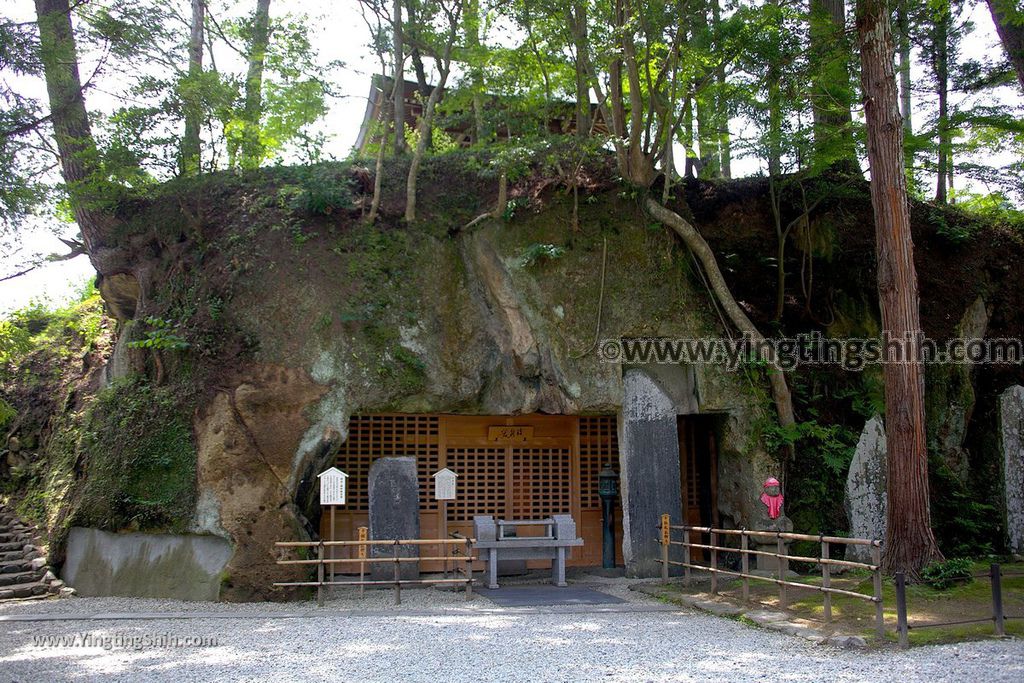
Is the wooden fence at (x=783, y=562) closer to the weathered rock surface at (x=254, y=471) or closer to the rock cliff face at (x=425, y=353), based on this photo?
the rock cliff face at (x=425, y=353)

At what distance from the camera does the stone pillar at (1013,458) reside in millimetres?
13156

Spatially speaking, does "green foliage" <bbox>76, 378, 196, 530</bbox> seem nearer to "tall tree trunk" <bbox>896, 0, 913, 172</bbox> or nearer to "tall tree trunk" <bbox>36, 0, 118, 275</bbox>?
"tall tree trunk" <bbox>36, 0, 118, 275</bbox>

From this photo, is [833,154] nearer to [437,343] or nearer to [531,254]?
[531,254]

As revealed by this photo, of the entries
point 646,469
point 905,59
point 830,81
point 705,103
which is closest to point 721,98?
point 705,103

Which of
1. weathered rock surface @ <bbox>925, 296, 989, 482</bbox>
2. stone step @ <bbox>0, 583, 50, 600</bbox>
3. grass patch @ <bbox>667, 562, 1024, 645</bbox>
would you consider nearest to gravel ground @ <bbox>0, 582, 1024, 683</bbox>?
grass patch @ <bbox>667, 562, 1024, 645</bbox>

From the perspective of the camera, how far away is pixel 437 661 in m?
7.25

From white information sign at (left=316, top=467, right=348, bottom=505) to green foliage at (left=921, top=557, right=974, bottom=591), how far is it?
7620 mm

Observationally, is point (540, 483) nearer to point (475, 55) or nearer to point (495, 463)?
point (495, 463)

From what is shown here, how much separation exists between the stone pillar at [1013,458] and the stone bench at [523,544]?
7417mm

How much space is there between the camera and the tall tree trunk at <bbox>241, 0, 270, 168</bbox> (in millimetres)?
13806

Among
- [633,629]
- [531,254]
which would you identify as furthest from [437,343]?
[633,629]

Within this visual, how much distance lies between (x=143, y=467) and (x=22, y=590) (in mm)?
2455

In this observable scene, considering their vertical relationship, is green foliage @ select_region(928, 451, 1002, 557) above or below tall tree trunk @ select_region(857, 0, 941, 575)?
below

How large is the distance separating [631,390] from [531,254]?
270cm
